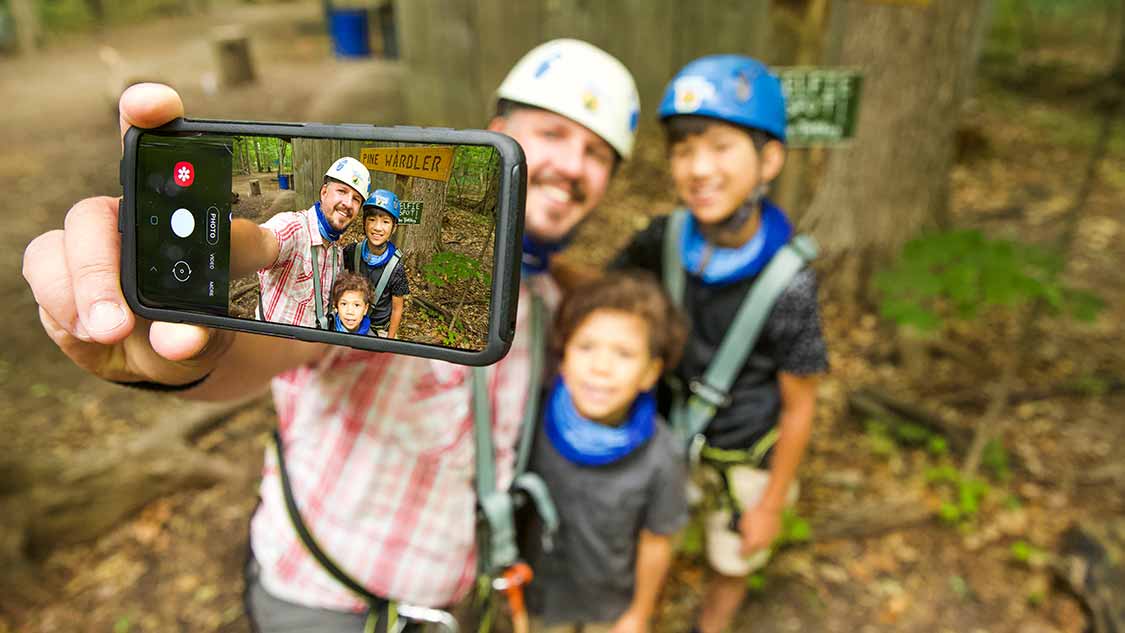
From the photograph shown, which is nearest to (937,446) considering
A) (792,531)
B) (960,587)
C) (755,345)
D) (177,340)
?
(960,587)

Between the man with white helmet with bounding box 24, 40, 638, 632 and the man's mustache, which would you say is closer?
the man with white helmet with bounding box 24, 40, 638, 632

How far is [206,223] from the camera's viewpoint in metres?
1.09

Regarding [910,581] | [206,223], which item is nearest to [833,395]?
[910,581]

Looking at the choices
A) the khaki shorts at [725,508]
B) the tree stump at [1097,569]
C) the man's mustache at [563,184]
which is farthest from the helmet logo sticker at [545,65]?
the tree stump at [1097,569]

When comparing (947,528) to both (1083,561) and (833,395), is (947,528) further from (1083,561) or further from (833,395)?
(833,395)

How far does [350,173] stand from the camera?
3.28 ft

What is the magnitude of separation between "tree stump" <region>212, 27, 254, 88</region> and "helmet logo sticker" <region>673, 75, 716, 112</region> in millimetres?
8429

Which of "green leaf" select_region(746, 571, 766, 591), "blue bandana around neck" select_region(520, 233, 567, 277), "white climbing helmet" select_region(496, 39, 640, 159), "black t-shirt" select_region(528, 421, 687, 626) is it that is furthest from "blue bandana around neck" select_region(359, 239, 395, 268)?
"green leaf" select_region(746, 571, 766, 591)

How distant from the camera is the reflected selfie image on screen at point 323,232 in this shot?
3.20 ft

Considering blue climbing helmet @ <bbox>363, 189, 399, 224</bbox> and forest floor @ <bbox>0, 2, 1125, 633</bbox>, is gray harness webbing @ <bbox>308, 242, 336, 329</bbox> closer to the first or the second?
blue climbing helmet @ <bbox>363, 189, 399, 224</bbox>

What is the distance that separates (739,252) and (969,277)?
1400 millimetres

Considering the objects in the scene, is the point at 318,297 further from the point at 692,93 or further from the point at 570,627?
the point at 570,627

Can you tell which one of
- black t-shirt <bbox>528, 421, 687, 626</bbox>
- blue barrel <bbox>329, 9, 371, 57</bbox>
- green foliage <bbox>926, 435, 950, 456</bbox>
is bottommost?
green foliage <bbox>926, 435, 950, 456</bbox>

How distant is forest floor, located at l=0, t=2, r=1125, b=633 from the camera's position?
2.92 meters
